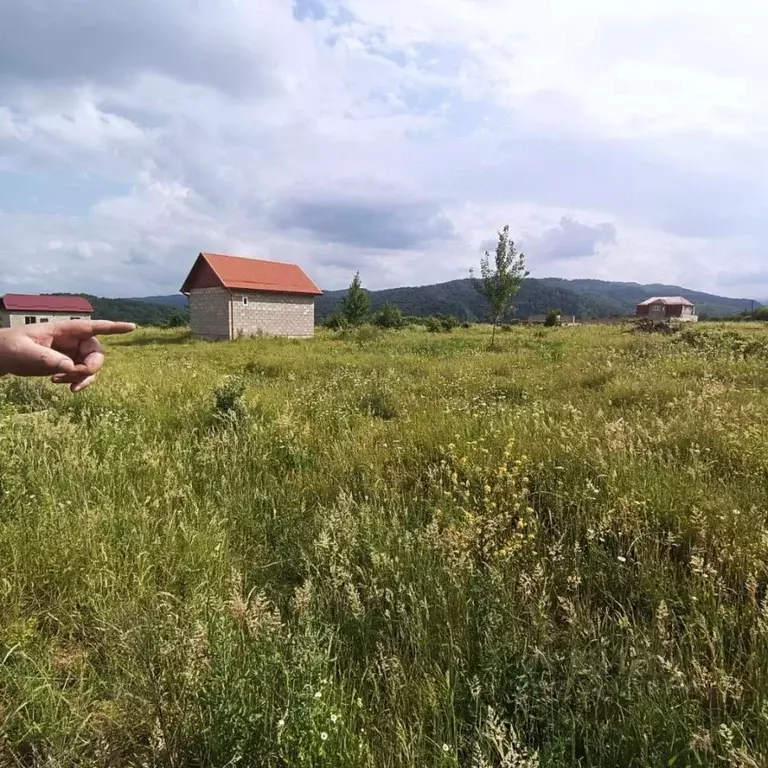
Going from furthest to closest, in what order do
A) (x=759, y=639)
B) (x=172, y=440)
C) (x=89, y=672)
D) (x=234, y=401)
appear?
(x=234, y=401), (x=172, y=440), (x=89, y=672), (x=759, y=639)

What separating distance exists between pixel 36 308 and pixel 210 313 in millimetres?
46491

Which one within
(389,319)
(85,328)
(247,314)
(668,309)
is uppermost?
(668,309)

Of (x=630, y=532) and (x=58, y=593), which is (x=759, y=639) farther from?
(x=58, y=593)

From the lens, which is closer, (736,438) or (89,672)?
→ (89,672)

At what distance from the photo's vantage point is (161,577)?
8.98 ft

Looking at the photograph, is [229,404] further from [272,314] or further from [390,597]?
[272,314]

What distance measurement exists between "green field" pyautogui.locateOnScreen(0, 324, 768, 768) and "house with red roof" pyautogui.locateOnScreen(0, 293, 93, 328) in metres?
70.9

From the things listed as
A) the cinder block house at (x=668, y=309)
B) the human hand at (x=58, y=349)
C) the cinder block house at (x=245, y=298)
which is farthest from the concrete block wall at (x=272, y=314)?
the cinder block house at (x=668, y=309)

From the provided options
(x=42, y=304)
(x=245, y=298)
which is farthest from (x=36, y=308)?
(x=245, y=298)

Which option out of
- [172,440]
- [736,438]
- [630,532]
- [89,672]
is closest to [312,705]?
[89,672]

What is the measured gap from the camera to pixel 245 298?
35188 mm

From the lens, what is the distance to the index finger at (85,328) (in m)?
2.40

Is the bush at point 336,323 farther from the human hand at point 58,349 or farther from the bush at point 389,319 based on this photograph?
the human hand at point 58,349

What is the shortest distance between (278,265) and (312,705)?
4089 cm
